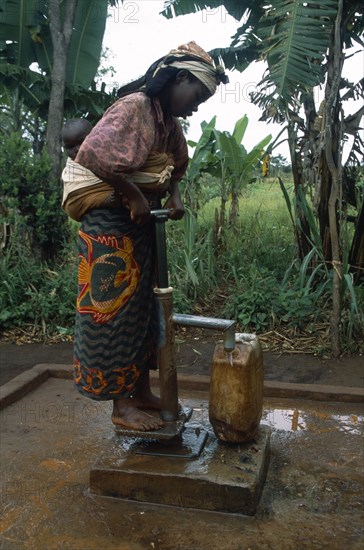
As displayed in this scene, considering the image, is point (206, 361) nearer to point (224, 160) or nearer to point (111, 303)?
point (111, 303)

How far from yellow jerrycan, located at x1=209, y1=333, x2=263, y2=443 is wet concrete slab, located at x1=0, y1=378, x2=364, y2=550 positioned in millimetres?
256

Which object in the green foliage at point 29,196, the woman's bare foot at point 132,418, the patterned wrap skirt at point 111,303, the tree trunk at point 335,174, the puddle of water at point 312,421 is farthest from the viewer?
the green foliage at point 29,196

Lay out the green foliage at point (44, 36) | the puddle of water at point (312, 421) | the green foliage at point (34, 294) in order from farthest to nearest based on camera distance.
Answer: the green foliage at point (44, 36) → the green foliage at point (34, 294) → the puddle of water at point (312, 421)

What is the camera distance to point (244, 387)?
2189 millimetres

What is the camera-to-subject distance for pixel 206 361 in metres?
4.03

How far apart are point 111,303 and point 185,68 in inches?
36.5

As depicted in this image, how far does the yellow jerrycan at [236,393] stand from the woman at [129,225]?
262mm

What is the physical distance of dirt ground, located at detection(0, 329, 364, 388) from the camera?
359 centimetres

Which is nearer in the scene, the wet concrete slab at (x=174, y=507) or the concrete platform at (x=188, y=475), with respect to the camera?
the wet concrete slab at (x=174, y=507)

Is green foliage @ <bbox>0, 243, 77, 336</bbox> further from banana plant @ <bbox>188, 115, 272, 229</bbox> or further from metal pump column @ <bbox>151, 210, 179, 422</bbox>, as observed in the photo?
metal pump column @ <bbox>151, 210, 179, 422</bbox>

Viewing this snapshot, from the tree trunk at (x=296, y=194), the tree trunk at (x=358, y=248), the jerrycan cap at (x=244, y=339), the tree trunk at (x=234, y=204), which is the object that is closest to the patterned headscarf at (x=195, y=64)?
the jerrycan cap at (x=244, y=339)

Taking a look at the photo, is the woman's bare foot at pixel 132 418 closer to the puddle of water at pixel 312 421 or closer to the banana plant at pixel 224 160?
the puddle of water at pixel 312 421

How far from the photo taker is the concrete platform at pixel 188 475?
79.6 inches

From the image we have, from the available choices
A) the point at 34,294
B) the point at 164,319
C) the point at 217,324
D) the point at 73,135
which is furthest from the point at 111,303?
the point at 34,294
